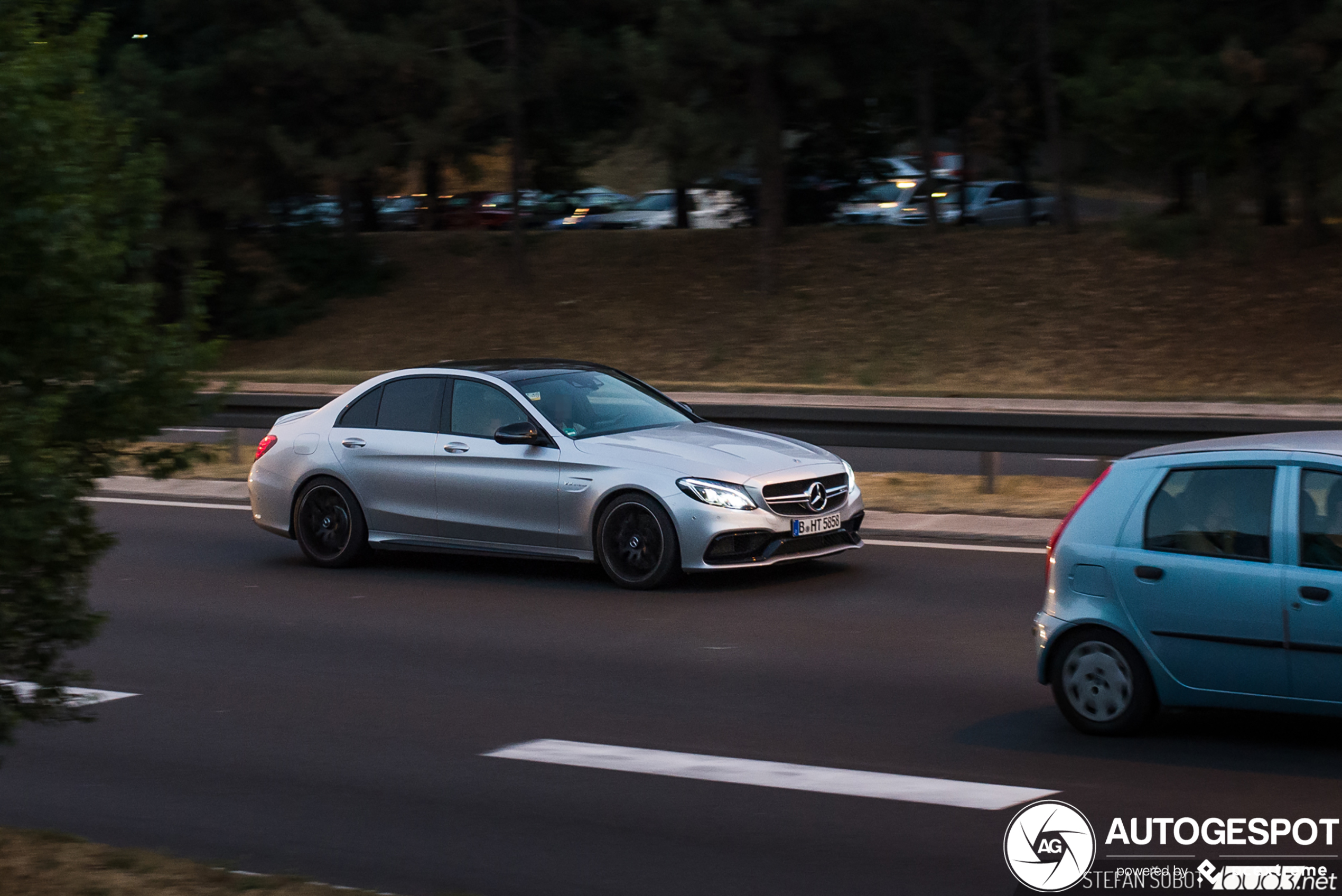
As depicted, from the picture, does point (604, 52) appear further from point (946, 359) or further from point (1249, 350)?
point (1249, 350)

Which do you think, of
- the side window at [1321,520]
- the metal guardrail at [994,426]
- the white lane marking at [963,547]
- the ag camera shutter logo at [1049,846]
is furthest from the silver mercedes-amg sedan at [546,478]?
the ag camera shutter logo at [1049,846]

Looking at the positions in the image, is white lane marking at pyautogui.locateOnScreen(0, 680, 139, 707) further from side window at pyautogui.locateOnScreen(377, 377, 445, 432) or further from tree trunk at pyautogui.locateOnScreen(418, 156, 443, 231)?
tree trunk at pyautogui.locateOnScreen(418, 156, 443, 231)

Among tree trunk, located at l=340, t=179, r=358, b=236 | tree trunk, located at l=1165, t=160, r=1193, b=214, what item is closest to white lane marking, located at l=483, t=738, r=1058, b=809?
tree trunk, located at l=1165, t=160, r=1193, b=214

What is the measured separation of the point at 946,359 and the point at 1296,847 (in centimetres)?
2374

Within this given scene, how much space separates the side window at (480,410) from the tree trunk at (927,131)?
916 inches

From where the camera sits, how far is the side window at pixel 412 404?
1212cm

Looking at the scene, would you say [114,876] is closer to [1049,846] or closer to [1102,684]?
[1049,846]

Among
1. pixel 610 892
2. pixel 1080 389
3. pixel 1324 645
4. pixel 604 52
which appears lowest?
pixel 610 892

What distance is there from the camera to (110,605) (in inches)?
442

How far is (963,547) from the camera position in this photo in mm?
12422

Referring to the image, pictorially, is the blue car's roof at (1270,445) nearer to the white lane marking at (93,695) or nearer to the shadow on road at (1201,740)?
the shadow on road at (1201,740)

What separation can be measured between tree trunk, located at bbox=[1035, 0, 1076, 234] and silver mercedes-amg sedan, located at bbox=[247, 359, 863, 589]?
2181cm

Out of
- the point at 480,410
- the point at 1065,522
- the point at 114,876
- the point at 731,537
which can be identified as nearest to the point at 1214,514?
the point at 1065,522

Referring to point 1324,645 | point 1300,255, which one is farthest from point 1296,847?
point 1300,255
